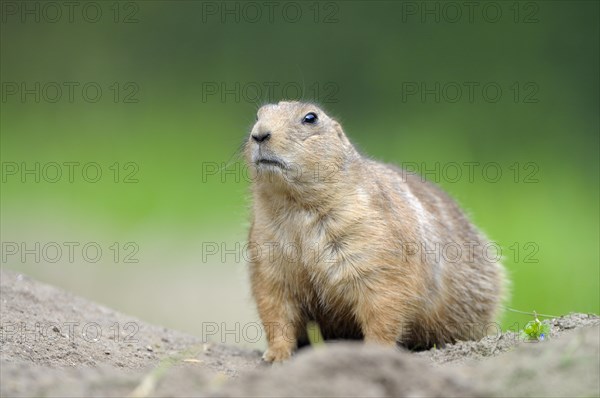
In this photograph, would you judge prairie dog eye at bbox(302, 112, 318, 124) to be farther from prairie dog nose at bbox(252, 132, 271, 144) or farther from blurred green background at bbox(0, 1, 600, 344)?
blurred green background at bbox(0, 1, 600, 344)

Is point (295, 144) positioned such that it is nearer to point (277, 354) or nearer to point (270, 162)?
point (270, 162)

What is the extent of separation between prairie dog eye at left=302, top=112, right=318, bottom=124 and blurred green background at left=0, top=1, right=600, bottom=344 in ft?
20.5

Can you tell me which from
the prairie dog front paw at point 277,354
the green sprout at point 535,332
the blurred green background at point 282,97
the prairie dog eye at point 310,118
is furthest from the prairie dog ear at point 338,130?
the blurred green background at point 282,97

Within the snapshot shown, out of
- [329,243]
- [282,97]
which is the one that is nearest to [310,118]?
[329,243]

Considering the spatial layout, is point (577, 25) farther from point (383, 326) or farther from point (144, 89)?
point (383, 326)

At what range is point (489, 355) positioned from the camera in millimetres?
5602

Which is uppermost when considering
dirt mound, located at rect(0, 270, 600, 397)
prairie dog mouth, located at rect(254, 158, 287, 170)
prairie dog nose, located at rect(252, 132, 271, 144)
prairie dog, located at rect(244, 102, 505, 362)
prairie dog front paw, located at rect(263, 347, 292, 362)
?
prairie dog nose, located at rect(252, 132, 271, 144)

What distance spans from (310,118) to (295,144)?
338 mm

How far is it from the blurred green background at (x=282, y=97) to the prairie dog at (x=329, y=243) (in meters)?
6.05

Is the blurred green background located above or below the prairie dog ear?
above

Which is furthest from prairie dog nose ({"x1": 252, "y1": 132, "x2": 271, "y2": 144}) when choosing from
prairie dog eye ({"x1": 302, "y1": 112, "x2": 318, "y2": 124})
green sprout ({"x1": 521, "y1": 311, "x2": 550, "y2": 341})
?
green sprout ({"x1": 521, "y1": 311, "x2": 550, "y2": 341})

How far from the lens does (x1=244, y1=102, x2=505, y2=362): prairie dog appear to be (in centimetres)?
630

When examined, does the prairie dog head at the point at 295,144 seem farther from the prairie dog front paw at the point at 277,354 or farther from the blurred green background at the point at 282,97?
the blurred green background at the point at 282,97

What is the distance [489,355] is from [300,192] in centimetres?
154
